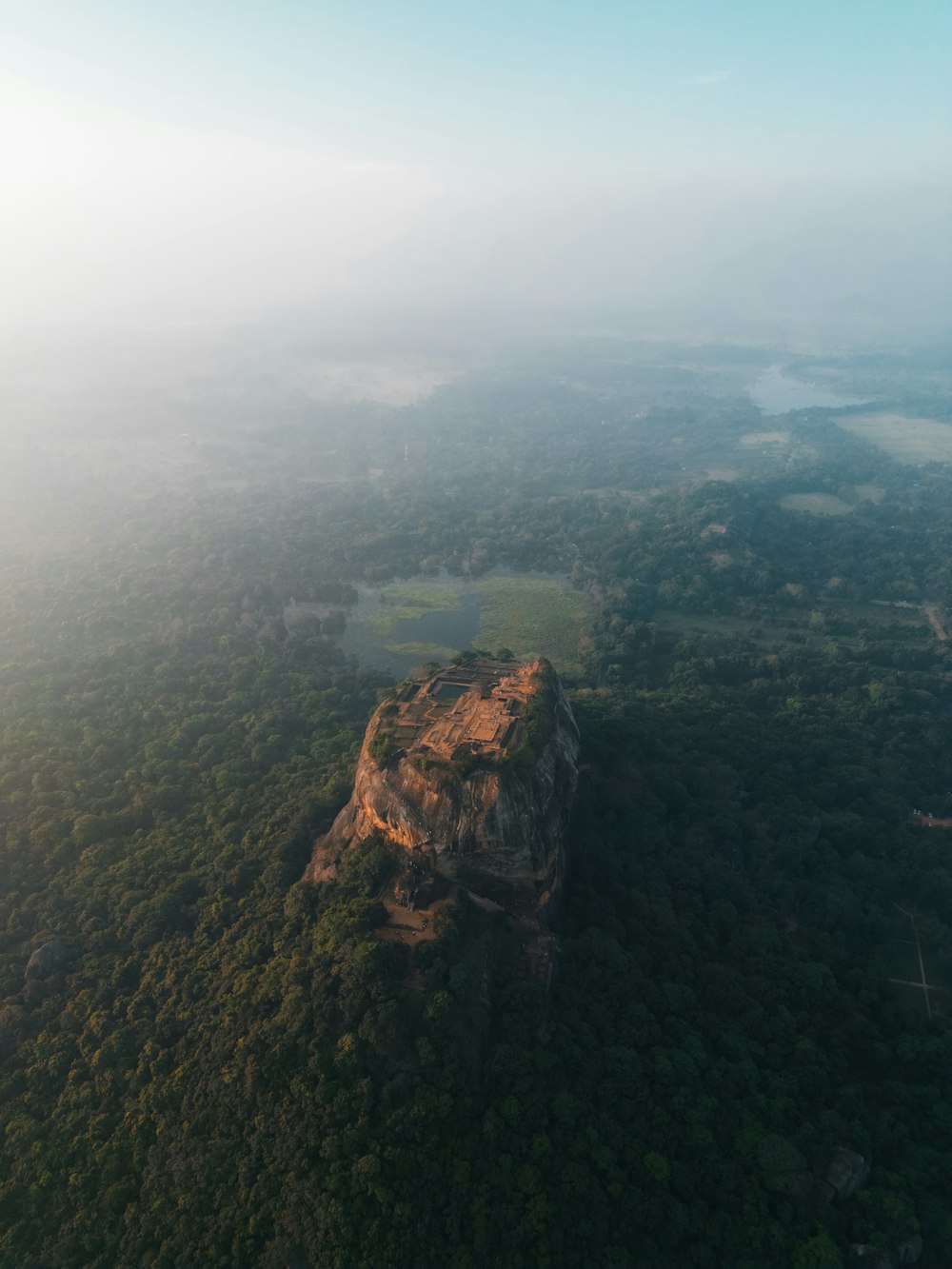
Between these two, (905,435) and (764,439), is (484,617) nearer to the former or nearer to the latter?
(764,439)

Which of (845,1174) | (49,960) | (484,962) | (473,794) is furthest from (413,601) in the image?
(845,1174)

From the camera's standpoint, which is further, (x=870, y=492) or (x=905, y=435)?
(x=905, y=435)

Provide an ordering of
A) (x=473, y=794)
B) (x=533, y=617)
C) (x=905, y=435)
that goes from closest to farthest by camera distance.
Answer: (x=473, y=794), (x=533, y=617), (x=905, y=435)

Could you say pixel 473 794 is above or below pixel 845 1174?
above

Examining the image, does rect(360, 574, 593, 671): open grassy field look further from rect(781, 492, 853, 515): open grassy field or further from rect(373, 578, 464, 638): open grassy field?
rect(781, 492, 853, 515): open grassy field

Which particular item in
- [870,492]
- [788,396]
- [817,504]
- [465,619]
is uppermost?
[465,619]

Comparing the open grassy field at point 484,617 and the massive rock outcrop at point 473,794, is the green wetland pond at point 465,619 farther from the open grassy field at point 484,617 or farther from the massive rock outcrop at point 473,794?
the massive rock outcrop at point 473,794

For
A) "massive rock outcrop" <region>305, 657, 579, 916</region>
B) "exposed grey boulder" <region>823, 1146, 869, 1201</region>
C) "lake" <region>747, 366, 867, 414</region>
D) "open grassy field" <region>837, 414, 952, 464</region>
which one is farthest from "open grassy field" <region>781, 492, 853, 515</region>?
"exposed grey boulder" <region>823, 1146, 869, 1201</region>

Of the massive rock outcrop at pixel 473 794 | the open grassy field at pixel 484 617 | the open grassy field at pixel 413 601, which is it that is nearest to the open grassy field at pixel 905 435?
the open grassy field at pixel 484 617
